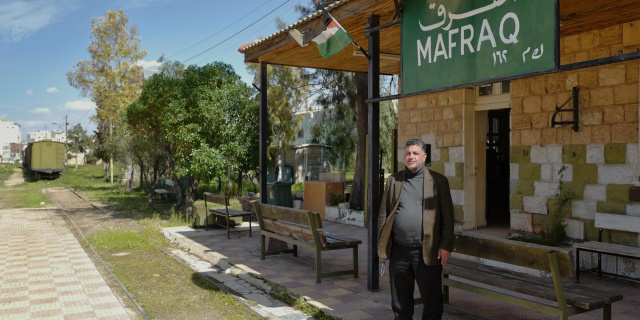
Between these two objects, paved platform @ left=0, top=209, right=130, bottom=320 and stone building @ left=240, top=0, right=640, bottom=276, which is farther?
stone building @ left=240, top=0, right=640, bottom=276

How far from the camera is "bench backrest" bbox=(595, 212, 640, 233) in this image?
654 cm

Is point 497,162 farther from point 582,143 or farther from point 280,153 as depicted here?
point 280,153

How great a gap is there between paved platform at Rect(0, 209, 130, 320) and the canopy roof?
4.34 meters

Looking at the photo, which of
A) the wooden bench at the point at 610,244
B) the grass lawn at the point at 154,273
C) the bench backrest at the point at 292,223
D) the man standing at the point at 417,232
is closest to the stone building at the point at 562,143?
the wooden bench at the point at 610,244

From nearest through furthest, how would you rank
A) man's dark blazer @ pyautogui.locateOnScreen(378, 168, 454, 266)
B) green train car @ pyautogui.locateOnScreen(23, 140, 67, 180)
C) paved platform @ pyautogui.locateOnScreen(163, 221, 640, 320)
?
man's dark blazer @ pyautogui.locateOnScreen(378, 168, 454, 266), paved platform @ pyautogui.locateOnScreen(163, 221, 640, 320), green train car @ pyautogui.locateOnScreen(23, 140, 67, 180)

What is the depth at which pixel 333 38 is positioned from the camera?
622 cm

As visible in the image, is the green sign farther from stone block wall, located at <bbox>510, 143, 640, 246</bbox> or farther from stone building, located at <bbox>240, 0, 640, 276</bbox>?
stone block wall, located at <bbox>510, 143, 640, 246</bbox>

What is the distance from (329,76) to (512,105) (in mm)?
8421

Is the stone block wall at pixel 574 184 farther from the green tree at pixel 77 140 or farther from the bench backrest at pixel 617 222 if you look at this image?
the green tree at pixel 77 140

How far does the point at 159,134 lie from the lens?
51.9 feet

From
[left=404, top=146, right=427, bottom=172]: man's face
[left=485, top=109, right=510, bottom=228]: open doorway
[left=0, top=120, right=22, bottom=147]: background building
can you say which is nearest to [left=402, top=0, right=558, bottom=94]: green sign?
[left=404, top=146, right=427, bottom=172]: man's face

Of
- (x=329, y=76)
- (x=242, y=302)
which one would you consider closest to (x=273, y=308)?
(x=242, y=302)

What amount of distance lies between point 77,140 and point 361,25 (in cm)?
7451

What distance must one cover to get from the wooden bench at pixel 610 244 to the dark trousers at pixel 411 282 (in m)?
3.02
